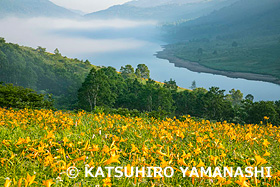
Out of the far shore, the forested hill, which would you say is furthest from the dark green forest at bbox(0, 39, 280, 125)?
the far shore

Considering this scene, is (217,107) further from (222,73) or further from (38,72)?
(222,73)

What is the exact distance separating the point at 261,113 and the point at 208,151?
A: 1066 inches

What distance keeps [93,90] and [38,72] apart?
59425mm

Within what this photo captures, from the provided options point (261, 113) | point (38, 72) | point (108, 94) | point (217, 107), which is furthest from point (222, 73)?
point (261, 113)

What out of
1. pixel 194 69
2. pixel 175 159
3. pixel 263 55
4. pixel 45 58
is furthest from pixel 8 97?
pixel 263 55

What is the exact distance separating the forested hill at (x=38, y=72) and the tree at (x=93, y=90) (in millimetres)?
33814

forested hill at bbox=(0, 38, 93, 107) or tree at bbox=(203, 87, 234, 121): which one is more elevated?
forested hill at bbox=(0, 38, 93, 107)

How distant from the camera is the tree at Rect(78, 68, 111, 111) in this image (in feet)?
123

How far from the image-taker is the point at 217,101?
35219 millimetres

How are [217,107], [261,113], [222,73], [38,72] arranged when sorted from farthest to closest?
[222,73] → [38,72] → [217,107] → [261,113]

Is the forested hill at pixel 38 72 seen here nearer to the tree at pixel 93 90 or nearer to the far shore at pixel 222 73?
the tree at pixel 93 90

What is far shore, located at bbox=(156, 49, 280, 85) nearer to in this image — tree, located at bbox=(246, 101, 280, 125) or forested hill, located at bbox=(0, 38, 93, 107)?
forested hill, located at bbox=(0, 38, 93, 107)

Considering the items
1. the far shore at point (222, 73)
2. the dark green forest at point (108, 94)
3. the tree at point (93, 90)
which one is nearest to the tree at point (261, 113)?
the dark green forest at point (108, 94)

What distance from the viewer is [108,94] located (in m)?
39.0
